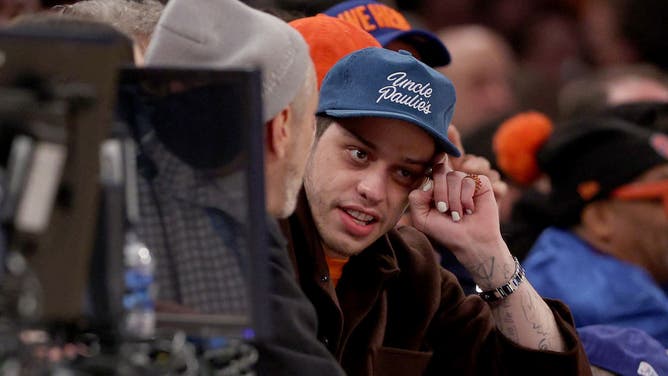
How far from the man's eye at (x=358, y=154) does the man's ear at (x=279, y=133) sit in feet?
1.58

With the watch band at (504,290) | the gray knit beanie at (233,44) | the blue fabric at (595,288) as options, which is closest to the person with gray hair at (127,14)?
the gray knit beanie at (233,44)

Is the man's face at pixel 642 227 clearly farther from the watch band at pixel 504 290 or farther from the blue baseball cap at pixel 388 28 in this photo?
the watch band at pixel 504 290

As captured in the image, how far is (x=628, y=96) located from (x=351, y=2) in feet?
6.90

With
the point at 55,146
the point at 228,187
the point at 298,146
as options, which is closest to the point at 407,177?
the point at 298,146

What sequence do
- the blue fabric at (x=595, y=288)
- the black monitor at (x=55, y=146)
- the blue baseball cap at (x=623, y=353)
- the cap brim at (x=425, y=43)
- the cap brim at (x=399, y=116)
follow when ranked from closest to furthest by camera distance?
the black monitor at (x=55, y=146) → the cap brim at (x=399, y=116) → the blue baseball cap at (x=623, y=353) → the cap brim at (x=425, y=43) → the blue fabric at (x=595, y=288)

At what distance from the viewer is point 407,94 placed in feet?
7.72

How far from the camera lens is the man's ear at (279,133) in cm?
189

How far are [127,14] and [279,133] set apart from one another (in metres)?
0.55

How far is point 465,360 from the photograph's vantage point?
102 inches

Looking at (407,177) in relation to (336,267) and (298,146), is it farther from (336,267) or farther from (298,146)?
(298,146)

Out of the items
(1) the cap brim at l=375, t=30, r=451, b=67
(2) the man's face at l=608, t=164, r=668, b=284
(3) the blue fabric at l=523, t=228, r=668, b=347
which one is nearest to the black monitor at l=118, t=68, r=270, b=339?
(1) the cap brim at l=375, t=30, r=451, b=67

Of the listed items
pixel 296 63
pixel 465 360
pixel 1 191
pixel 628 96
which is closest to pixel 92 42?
pixel 1 191

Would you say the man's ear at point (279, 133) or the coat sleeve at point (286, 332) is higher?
the man's ear at point (279, 133)

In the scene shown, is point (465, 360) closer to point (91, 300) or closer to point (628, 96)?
point (91, 300)
